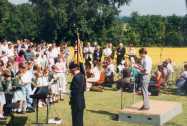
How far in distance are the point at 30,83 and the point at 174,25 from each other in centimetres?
7060

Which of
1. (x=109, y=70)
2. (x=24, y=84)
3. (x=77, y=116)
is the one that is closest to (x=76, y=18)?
(x=109, y=70)

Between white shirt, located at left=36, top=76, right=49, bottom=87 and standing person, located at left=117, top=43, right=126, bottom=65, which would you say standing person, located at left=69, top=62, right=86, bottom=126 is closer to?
white shirt, located at left=36, top=76, right=49, bottom=87

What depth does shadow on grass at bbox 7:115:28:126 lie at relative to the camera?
15.3 metres

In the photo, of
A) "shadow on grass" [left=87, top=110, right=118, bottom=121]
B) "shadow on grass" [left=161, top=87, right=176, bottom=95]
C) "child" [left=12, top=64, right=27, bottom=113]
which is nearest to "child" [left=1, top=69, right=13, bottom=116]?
"child" [left=12, top=64, right=27, bottom=113]

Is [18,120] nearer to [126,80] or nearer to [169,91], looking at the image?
[126,80]

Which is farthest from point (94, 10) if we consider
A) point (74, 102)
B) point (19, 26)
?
point (74, 102)

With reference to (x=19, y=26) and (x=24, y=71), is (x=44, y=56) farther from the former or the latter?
(x=19, y=26)

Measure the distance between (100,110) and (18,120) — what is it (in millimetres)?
3087

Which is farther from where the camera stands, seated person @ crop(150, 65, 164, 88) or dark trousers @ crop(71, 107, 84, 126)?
seated person @ crop(150, 65, 164, 88)

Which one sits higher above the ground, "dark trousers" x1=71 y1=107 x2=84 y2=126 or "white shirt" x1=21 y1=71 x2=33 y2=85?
"white shirt" x1=21 y1=71 x2=33 y2=85

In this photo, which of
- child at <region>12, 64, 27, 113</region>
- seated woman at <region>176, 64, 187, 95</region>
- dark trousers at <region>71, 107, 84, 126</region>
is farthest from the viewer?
seated woman at <region>176, 64, 187, 95</region>

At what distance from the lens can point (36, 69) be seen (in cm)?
1730

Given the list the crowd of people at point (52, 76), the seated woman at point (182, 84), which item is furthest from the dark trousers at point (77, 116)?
the seated woman at point (182, 84)

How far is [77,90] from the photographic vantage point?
1267 cm
